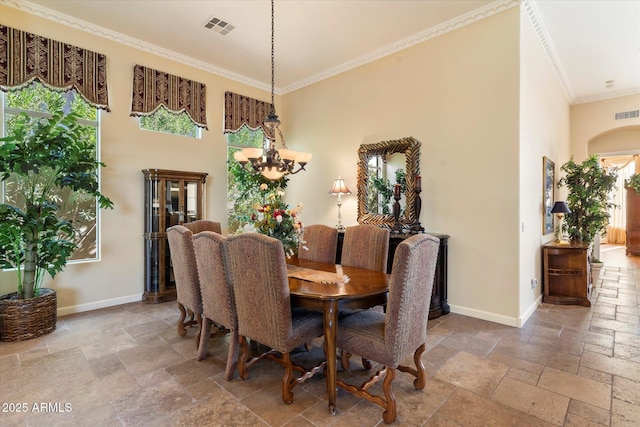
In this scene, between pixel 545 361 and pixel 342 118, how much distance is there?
3.99 metres

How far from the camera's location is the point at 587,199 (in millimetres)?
4898

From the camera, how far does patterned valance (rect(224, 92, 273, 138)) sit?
5277 mm

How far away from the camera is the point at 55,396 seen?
2.23 m

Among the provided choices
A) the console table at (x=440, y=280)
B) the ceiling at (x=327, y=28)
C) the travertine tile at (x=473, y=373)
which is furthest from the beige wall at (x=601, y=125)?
the travertine tile at (x=473, y=373)

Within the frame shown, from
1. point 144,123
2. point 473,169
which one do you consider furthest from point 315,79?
point 473,169

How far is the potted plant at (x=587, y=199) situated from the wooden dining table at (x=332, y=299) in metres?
4.22

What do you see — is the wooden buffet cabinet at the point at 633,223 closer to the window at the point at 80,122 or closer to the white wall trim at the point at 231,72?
the white wall trim at the point at 231,72

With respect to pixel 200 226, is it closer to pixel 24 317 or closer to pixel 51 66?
pixel 24 317

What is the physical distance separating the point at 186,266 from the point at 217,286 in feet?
1.75

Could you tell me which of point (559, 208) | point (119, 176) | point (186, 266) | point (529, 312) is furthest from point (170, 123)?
point (559, 208)

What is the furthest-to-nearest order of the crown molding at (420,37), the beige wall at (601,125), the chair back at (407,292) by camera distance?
the beige wall at (601,125) < the crown molding at (420,37) < the chair back at (407,292)

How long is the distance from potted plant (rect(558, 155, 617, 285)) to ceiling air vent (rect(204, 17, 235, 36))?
5.36 m

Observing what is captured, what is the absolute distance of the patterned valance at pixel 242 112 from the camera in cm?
528

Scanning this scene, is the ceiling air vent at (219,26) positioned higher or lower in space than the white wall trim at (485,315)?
higher
